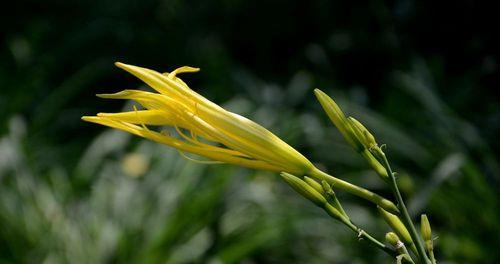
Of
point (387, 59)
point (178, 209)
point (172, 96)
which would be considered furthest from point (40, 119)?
point (172, 96)

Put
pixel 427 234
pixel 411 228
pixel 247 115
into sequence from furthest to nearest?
pixel 247 115
pixel 427 234
pixel 411 228

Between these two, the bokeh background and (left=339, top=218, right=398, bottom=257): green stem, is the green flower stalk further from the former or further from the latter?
the bokeh background

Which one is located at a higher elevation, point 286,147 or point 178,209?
point 286,147

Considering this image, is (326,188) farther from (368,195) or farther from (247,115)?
(247,115)

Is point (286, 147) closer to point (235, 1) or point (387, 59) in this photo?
point (387, 59)

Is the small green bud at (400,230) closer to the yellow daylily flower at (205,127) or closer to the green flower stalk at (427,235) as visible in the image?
the green flower stalk at (427,235)

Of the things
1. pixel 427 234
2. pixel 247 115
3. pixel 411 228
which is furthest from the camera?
pixel 247 115

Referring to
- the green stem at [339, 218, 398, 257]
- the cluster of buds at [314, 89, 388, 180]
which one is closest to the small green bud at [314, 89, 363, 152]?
the cluster of buds at [314, 89, 388, 180]

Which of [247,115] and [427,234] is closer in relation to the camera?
[427,234]

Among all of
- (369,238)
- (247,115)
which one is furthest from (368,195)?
(247,115)
